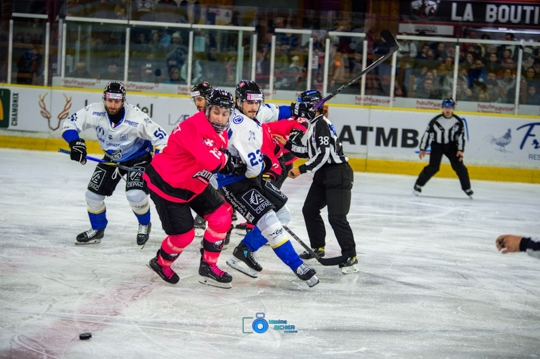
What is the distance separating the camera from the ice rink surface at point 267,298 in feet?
10.9

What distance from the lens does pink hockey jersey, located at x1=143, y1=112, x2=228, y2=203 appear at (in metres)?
3.95

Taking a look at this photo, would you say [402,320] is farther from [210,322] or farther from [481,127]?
[481,127]

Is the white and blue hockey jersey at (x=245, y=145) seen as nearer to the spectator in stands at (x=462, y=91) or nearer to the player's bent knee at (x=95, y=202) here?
the player's bent knee at (x=95, y=202)

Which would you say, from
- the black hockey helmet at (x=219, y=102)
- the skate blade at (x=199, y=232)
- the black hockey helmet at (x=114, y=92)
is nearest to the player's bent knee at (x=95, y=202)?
the black hockey helmet at (x=114, y=92)

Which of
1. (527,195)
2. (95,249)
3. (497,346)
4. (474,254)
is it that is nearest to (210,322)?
(497,346)

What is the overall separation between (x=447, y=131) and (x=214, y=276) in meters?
5.64

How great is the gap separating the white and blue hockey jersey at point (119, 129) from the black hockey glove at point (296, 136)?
3.11ft

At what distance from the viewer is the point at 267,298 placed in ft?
13.6

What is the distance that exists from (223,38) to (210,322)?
26.5ft

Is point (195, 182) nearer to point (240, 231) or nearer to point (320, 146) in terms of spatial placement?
point (320, 146)

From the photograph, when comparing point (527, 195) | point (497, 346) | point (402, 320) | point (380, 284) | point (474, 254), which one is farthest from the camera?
point (527, 195)

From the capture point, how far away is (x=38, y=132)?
11.1 metres

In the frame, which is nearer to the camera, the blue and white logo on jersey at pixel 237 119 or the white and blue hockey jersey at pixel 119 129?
the blue and white logo on jersey at pixel 237 119

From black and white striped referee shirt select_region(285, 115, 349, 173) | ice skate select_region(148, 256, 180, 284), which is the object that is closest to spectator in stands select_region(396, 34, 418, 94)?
black and white striped referee shirt select_region(285, 115, 349, 173)
